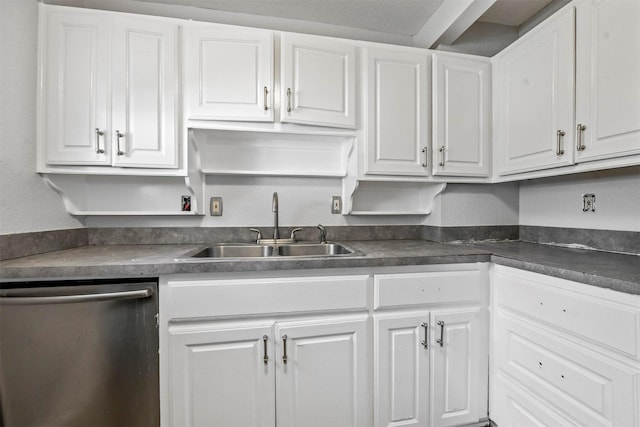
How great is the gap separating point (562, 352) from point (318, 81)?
171cm

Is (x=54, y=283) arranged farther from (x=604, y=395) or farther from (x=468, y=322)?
(x=604, y=395)

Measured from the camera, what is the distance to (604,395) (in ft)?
3.12

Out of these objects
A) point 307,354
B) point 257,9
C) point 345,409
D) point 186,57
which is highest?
point 257,9

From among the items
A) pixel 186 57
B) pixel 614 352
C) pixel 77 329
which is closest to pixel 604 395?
pixel 614 352

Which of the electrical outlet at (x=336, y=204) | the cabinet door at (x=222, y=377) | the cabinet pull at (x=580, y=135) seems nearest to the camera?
the cabinet door at (x=222, y=377)

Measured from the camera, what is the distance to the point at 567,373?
107cm

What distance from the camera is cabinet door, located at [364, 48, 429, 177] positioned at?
5.56ft

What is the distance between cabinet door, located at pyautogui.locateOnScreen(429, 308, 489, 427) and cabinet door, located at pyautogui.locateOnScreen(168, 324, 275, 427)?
80cm

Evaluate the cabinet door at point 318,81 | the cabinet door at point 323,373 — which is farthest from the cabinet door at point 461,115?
the cabinet door at point 323,373

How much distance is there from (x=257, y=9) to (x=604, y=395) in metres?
2.61

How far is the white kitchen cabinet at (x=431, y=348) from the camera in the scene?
1328mm

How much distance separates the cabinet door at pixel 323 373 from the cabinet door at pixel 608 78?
1.33 metres

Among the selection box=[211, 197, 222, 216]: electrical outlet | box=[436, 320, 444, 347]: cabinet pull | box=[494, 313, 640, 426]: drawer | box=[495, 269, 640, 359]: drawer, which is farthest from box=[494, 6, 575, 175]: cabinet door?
box=[211, 197, 222, 216]: electrical outlet

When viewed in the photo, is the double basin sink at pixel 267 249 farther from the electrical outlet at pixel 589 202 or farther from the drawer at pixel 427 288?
the electrical outlet at pixel 589 202
